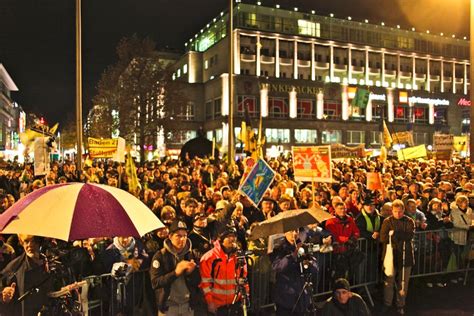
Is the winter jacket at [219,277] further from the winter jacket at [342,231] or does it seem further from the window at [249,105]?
the window at [249,105]

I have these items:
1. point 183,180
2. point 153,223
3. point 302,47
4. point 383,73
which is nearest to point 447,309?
point 153,223

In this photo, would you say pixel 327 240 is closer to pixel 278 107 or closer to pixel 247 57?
pixel 278 107

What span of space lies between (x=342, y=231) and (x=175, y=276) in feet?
10.9

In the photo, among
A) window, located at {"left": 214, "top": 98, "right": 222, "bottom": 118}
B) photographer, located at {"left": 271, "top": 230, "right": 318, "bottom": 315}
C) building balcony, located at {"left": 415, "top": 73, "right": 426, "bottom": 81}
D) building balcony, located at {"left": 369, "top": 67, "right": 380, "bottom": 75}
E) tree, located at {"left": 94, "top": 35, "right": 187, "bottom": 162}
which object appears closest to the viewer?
photographer, located at {"left": 271, "top": 230, "right": 318, "bottom": 315}

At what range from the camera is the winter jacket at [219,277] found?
5.45 meters

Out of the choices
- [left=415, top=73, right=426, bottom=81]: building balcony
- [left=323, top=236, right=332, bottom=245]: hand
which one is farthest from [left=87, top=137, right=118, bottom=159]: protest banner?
[left=415, top=73, right=426, bottom=81]: building balcony

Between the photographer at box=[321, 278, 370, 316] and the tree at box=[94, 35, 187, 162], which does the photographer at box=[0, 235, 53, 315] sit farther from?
the tree at box=[94, 35, 187, 162]

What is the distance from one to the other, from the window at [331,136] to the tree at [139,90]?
99.3ft

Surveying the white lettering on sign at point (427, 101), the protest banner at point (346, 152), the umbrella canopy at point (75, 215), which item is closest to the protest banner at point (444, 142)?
the protest banner at point (346, 152)

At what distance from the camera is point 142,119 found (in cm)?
4022

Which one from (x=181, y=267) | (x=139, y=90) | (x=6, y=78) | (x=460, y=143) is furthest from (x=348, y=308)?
(x=6, y=78)

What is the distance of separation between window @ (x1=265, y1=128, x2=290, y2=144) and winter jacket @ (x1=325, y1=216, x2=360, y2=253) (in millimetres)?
55948

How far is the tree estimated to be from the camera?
1497 inches

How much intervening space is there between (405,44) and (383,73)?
7.96 metres
